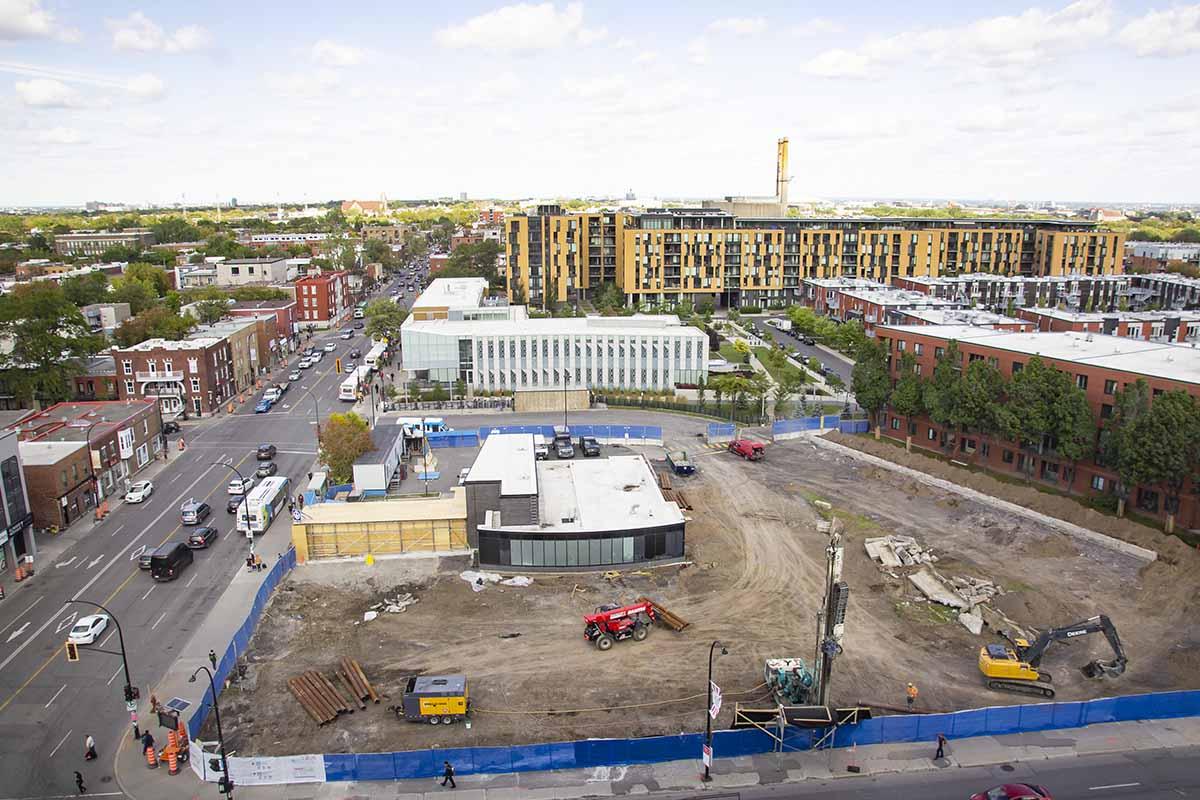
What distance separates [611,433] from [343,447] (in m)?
23.6

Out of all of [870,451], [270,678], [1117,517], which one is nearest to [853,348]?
[870,451]

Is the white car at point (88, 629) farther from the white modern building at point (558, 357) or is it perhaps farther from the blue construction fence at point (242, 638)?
the white modern building at point (558, 357)

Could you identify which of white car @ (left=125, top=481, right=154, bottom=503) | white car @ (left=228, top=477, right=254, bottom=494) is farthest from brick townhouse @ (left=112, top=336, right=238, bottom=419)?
white car @ (left=228, top=477, right=254, bottom=494)

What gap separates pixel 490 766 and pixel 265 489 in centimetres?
3029

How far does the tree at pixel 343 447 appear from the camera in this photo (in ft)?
181

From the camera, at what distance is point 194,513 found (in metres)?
50.9

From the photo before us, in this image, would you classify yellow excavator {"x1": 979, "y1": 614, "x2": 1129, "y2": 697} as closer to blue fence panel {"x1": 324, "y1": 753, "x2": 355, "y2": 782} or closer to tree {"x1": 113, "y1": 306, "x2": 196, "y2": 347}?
blue fence panel {"x1": 324, "y1": 753, "x2": 355, "y2": 782}

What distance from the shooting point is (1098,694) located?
33156mm

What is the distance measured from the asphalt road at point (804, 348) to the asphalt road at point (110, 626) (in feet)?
200

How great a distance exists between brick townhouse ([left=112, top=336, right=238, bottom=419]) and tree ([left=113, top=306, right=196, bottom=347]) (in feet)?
45.0

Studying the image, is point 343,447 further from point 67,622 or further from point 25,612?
point 25,612

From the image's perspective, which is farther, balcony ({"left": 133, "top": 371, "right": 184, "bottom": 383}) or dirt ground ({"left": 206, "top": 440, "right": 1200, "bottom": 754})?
balcony ({"left": 133, "top": 371, "right": 184, "bottom": 383})

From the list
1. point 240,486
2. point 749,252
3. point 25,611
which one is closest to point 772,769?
point 25,611

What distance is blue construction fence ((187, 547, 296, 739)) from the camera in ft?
99.6
